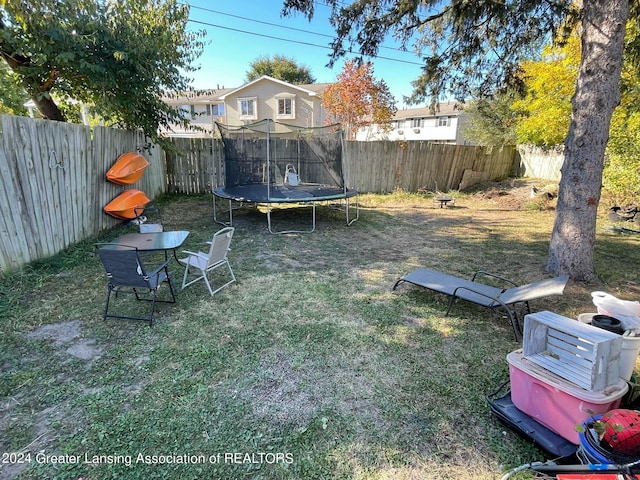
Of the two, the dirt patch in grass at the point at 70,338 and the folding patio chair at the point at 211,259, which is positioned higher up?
the folding patio chair at the point at 211,259

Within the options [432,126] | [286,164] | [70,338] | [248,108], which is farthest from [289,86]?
[70,338]

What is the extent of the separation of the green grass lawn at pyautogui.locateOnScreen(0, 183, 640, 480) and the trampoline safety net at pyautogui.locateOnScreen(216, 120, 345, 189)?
3864 millimetres

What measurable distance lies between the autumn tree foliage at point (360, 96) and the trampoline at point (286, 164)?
31.1 ft

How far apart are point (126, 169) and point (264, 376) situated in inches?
201

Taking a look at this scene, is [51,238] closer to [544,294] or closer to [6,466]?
[6,466]

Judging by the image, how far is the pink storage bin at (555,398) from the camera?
5.51 ft

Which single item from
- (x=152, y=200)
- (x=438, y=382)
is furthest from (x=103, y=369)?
(x=152, y=200)

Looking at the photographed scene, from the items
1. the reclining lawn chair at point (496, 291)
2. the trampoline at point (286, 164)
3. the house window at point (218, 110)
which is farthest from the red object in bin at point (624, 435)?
the house window at point (218, 110)

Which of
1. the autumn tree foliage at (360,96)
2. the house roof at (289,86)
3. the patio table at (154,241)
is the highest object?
the house roof at (289,86)

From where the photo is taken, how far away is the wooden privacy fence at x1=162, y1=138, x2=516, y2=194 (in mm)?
9328

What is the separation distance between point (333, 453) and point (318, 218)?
618 cm

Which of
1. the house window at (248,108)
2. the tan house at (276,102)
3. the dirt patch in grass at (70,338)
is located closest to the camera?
the dirt patch in grass at (70,338)

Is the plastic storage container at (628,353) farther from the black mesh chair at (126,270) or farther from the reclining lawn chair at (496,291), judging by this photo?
the black mesh chair at (126,270)

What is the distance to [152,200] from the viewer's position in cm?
808
